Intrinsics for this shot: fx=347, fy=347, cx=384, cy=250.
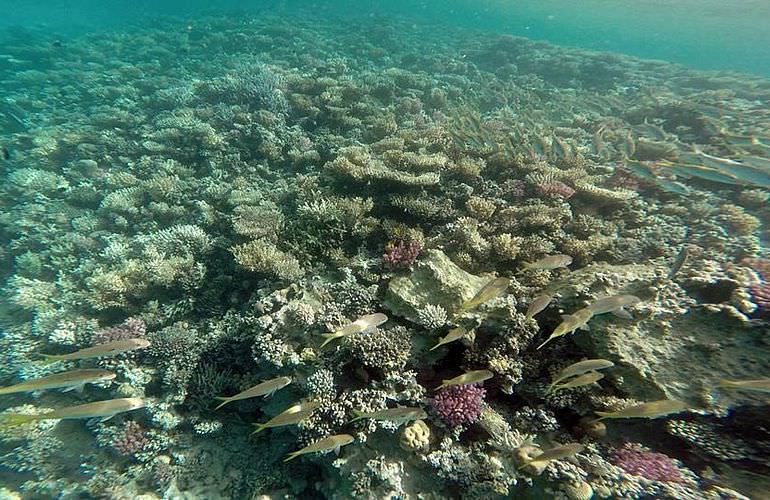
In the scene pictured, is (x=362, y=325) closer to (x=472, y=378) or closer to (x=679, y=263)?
(x=472, y=378)

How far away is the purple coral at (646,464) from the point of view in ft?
10.0

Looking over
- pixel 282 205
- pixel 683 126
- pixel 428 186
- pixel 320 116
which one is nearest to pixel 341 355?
pixel 428 186

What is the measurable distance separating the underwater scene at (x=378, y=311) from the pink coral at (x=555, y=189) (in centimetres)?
4

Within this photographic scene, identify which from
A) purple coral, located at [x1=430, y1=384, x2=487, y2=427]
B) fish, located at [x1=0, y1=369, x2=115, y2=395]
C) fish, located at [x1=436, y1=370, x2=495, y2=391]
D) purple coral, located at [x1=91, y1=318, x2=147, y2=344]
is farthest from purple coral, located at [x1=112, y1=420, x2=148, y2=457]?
fish, located at [x1=436, y1=370, x2=495, y2=391]

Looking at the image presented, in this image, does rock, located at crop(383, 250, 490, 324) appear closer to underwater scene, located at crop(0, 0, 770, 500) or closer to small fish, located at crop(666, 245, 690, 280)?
underwater scene, located at crop(0, 0, 770, 500)

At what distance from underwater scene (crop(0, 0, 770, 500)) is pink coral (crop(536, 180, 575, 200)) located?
1.4 inches

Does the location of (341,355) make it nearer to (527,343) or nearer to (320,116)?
(527,343)

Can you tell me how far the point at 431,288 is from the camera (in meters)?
4.14

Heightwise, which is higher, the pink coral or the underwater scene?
the pink coral

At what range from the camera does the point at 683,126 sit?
34.5 ft

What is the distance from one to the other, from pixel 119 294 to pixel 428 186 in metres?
5.41

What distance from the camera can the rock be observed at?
4.00 metres

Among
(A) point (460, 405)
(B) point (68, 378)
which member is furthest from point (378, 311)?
(B) point (68, 378)

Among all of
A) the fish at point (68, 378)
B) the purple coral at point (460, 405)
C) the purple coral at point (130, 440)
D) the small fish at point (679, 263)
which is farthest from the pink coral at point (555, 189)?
the purple coral at point (130, 440)
